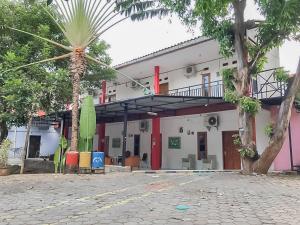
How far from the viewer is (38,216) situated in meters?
5.35

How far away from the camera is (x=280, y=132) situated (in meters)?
11.4

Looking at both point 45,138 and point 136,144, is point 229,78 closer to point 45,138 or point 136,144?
point 136,144

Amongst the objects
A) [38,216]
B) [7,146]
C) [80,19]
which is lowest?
[38,216]

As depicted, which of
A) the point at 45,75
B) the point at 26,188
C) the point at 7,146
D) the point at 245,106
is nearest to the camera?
the point at 26,188

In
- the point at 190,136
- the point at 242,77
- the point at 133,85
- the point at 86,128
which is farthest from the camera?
the point at 133,85

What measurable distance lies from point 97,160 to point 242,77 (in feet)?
23.1

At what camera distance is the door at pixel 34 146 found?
94.5 feet

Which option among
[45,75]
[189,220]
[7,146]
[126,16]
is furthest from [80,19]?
[189,220]

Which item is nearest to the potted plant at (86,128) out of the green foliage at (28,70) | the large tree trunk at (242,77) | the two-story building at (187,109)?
the green foliage at (28,70)

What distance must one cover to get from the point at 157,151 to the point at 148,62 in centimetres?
574

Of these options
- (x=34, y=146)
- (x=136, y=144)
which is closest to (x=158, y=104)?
(x=136, y=144)

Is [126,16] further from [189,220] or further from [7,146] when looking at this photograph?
[189,220]

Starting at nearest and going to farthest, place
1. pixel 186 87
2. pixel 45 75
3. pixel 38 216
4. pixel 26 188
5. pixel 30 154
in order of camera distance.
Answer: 1. pixel 38 216
2. pixel 26 188
3. pixel 45 75
4. pixel 186 87
5. pixel 30 154

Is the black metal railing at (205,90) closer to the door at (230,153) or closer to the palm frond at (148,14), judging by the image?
the door at (230,153)
